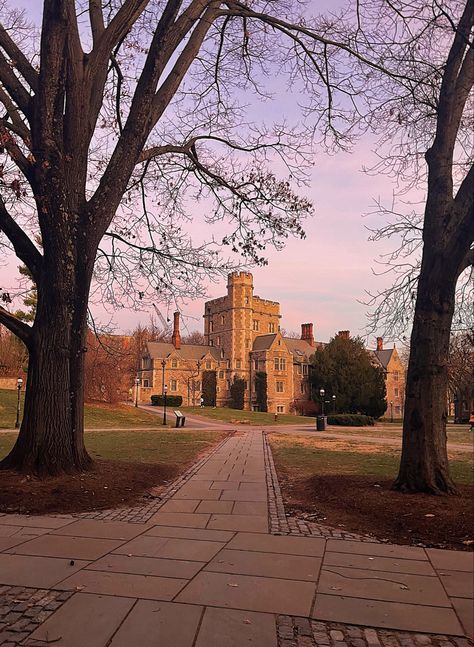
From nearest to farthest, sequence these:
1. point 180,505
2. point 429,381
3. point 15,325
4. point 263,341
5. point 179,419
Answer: point 180,505
point 429,381
point 15,325
point 179,419
point 263,341

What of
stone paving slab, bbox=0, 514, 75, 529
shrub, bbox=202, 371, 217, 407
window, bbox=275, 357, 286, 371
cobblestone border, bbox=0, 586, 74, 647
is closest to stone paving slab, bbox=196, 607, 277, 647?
cobblestone border, bbox=0, 586, 74, 647

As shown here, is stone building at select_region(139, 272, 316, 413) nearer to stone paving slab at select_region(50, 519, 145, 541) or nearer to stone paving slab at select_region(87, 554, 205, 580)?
stone paving slab at select_region(50, 519, 145, 541)

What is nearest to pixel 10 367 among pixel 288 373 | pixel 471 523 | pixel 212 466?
pixel 288 373

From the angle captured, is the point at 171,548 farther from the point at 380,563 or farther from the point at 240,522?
the point at 380,563

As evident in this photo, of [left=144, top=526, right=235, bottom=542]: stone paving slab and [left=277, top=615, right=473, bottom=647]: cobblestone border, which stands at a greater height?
[left=277, top=615, right=473, bottom=647]: cobblestone border

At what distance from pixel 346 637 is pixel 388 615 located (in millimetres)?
341

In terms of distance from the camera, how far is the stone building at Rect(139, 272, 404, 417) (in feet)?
197

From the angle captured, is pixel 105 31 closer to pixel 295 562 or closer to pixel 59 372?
pixel 59 372

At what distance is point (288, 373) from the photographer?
60.8 m

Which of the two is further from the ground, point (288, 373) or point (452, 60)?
point (452, 60)

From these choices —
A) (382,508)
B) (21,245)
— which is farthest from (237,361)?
(382,508)

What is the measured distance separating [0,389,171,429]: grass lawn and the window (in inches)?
989

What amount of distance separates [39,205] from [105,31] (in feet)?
11.4

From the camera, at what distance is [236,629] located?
2939 mm
